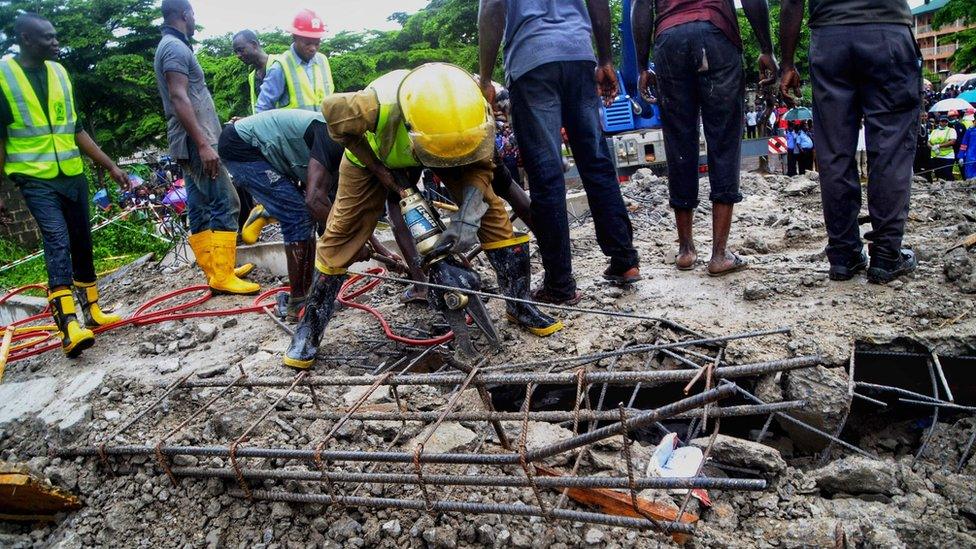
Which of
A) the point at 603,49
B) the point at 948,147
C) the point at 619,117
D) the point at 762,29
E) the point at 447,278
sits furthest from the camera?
the point at 948,147

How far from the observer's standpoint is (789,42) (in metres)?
3.26

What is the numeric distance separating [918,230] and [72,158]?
17.3 ft

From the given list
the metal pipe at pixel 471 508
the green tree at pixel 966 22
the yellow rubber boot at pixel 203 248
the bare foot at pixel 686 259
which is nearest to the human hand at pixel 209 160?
the yellow rubber boot at pixel 203 248

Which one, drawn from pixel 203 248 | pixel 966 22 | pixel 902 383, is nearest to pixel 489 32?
pixel 902 383

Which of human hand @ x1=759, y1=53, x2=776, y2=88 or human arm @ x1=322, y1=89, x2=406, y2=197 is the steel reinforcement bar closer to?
human arm @ x1=322, y1=89, x2=406, y2=197

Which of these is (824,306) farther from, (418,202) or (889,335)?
(418,202)

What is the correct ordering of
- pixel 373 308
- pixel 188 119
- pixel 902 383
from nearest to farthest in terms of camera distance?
pixel 902 383, pixel 373 308, pixel 188 119

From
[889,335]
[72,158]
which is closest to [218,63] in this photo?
[72,158]

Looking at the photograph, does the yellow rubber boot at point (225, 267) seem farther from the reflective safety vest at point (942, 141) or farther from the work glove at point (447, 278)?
the reflective safety vest at point (942, 141)

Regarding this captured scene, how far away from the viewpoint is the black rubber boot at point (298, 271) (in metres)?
3.85

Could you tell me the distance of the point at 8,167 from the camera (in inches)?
146

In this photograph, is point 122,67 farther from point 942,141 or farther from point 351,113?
point 942,141

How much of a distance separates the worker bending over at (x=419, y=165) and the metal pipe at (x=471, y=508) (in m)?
1.11

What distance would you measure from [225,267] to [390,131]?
244 centimetres
